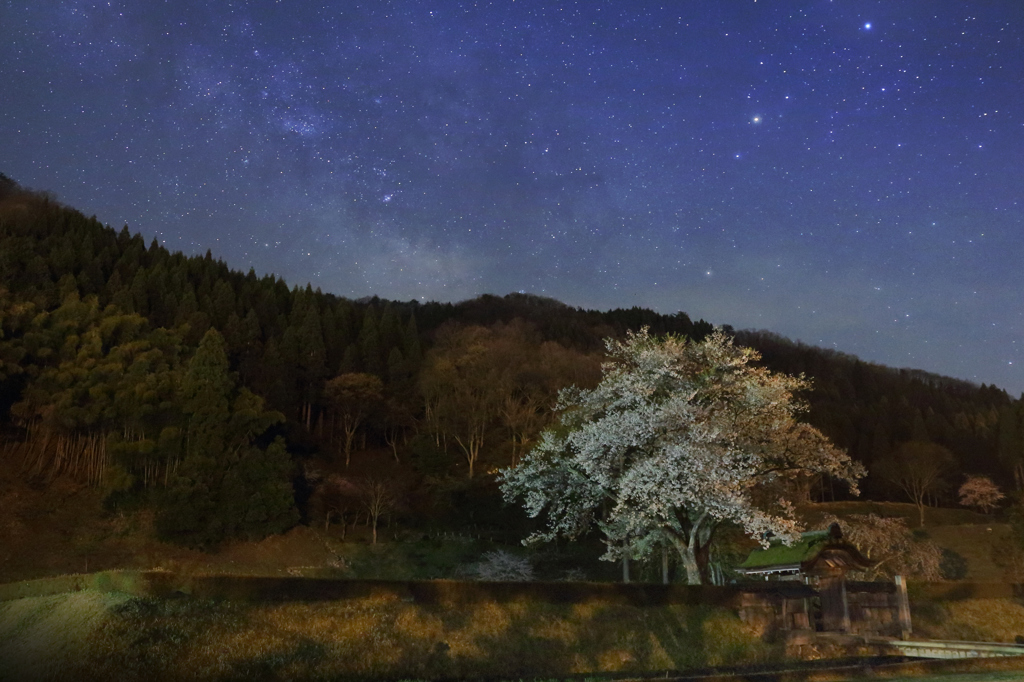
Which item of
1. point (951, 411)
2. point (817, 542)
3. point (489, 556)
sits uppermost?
point (951, 411)

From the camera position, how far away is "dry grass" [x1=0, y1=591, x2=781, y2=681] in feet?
40.7

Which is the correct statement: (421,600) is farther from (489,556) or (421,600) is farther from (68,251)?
(68,251)

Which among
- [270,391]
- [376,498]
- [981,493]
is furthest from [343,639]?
[981,493]

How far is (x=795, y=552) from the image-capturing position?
2177 cm

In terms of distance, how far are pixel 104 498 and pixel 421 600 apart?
34.5 metres

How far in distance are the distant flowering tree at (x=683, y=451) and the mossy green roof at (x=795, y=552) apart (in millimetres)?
546

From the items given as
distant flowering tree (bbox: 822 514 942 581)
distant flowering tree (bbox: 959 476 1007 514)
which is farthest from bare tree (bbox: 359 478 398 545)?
distant flowering tree (bbox: 959 476 1007 514)

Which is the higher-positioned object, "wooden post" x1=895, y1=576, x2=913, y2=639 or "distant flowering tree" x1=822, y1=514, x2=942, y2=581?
"distant flowering tree" x1=822, y1=514, x2=942, y2=581

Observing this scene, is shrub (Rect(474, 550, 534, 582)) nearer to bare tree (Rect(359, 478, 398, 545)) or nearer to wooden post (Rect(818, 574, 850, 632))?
bare tree (Rect(359, 478, 398, 545))

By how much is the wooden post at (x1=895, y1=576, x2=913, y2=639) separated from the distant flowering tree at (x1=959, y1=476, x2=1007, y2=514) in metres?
52.5

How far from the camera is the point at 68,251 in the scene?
189 ft

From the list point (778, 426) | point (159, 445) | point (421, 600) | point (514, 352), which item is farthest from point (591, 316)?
point (421, 600)

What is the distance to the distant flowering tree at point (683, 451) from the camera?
22250mm

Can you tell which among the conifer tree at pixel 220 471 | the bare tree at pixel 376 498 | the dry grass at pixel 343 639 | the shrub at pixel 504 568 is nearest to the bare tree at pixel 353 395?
the bare tree at pixel 376 498
